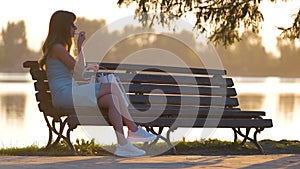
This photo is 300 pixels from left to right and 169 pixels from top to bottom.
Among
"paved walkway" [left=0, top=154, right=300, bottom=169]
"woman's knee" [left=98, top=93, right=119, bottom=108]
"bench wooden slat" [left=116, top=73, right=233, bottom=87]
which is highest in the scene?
"bench wooden slat" [left=116, top=73, right=233, bottom=87]

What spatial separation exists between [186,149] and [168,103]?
599mm

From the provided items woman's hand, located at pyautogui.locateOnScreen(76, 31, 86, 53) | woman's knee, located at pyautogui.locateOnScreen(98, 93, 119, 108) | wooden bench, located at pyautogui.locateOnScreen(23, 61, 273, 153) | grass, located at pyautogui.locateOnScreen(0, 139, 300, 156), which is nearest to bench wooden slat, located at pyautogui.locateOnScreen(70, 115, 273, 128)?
wooden bench, located at pyautogui.locateOnScreen(23, 61, 273, 153)

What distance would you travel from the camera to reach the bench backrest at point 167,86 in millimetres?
7876

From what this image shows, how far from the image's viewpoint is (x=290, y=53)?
2719 inches

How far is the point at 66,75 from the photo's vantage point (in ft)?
23.8

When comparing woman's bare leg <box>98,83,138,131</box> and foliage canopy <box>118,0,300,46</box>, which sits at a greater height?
foliage canopy <box>118,0,300,46</box>

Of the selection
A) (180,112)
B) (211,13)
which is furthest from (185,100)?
(211,13)

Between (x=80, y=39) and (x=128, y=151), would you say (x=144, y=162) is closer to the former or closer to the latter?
(x=128, y=151)

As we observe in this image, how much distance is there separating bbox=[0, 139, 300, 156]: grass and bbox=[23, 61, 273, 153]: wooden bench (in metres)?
0.17

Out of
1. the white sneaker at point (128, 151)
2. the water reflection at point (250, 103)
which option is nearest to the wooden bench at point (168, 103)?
the white sneaker at point (128, 151)

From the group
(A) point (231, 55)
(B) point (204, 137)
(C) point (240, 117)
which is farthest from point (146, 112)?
(A) point (231, 55)

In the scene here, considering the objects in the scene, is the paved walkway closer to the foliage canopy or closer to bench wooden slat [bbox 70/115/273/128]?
bench wooden slat [bbox 70/115/273/128]

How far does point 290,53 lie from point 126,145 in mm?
63602

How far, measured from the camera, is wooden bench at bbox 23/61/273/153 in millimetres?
7691
